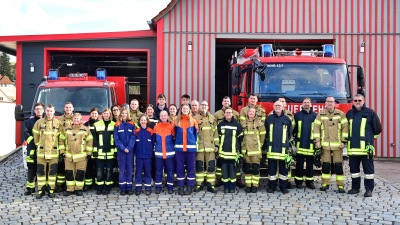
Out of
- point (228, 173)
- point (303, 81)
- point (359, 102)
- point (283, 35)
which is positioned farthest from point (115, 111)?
point (283, 35)

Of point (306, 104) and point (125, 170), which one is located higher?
point (306, 104)

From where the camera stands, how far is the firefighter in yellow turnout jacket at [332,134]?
7.96 m

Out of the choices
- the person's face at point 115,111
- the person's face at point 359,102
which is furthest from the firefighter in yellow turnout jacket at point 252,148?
the person's face at point 115,111

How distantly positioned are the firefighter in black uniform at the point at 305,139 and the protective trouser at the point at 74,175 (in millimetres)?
4005

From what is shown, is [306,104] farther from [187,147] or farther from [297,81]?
[187,147]

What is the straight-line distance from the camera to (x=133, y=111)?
29.1 ft

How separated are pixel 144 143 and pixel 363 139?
392 cm

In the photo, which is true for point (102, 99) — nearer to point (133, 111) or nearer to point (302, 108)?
point (133, 111)

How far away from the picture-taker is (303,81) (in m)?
8.91

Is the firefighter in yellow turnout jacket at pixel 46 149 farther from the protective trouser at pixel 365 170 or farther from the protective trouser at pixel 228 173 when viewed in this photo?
the protective trouser at pixel 365 170

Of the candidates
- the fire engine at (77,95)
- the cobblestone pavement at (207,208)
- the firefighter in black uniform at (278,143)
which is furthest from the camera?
the fire engine at (77,95)

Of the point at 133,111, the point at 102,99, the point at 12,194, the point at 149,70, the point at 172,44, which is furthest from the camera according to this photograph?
the point at 149,70

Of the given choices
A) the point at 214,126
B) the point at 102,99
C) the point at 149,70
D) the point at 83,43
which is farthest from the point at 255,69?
the point at 83,43

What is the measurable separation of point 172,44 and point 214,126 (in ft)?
18.3
